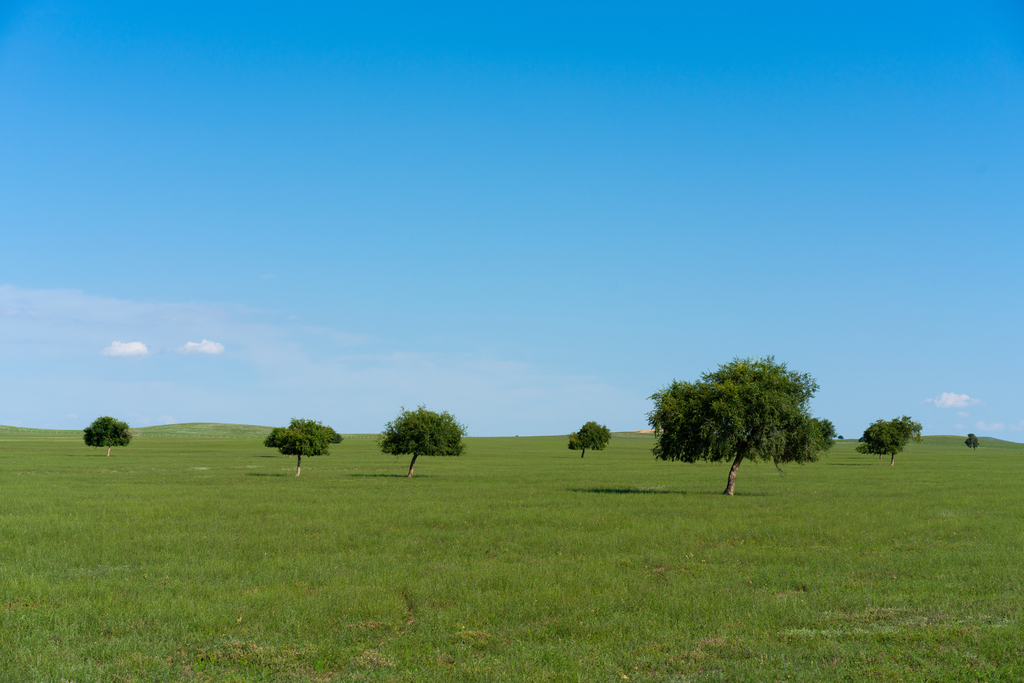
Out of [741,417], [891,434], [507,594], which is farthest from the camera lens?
[891,434]

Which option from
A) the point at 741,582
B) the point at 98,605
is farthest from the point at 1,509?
the point at 741,582

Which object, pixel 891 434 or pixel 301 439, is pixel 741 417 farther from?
pixel 891 434

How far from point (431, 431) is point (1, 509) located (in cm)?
3642

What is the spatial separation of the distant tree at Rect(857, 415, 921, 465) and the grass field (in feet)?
262

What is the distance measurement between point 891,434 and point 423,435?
84546 millimetres

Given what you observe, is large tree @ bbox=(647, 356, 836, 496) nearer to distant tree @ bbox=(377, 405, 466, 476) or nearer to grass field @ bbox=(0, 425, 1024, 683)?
grass field @ bbox=(0, 425, 1024, 683)

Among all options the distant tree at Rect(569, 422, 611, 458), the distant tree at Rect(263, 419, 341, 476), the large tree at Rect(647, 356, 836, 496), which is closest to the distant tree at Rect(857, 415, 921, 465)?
the distant tree at Rect(569, 422, 611, 458)

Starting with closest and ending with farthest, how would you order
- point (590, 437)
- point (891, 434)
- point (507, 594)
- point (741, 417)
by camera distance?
1. point (507, 594)
2. point (741, 417)
3. point (891, 434)
4. point (590, 437)

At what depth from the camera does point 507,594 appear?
17812mm

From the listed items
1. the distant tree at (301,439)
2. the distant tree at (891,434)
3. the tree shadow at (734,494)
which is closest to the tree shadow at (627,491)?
the tree shadow at (734,494)

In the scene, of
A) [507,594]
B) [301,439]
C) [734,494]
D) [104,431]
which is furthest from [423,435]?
[104,431]

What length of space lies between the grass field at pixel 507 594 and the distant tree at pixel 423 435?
28.1 meters

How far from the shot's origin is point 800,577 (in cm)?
1992

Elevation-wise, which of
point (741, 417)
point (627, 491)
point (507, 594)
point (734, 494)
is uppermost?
point (741, 417)
